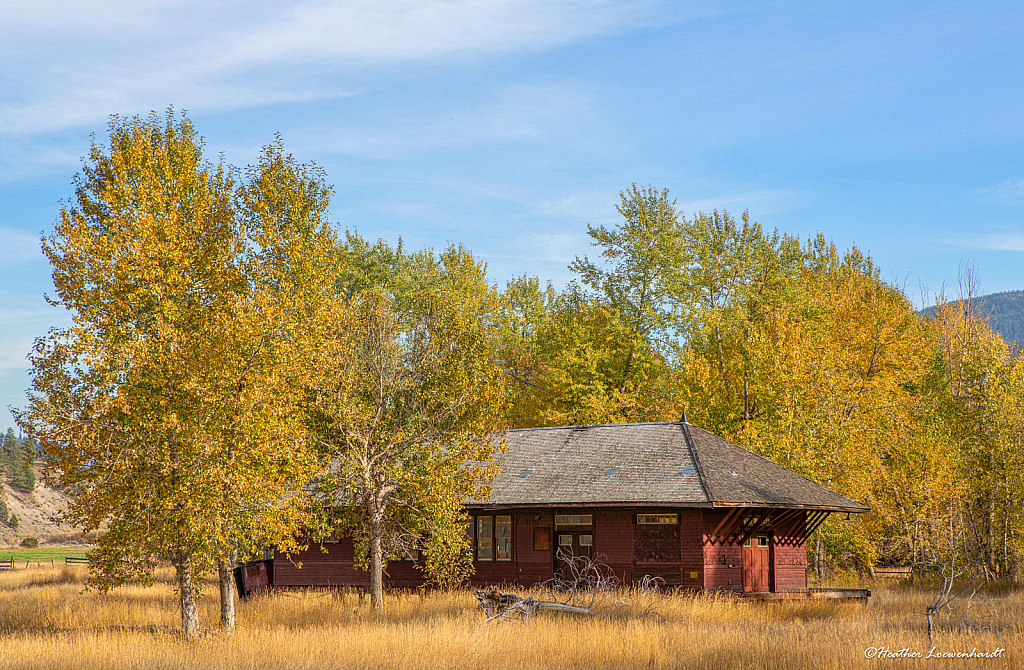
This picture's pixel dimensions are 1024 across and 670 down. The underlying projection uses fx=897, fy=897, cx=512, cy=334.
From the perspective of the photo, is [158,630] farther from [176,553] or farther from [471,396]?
[471,396]

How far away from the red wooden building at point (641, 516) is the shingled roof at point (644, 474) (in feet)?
0.17

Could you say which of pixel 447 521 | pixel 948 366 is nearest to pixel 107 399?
pixel 447 521

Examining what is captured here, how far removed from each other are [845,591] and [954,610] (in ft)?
13.7

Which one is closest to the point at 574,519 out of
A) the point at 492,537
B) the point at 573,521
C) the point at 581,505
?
the point at 573,521

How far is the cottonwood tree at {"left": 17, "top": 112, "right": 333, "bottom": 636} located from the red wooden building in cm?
1024

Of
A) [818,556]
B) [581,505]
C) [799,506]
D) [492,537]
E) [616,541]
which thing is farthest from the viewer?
[818,556]

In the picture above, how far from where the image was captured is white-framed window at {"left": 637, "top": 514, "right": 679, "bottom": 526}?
2697cm

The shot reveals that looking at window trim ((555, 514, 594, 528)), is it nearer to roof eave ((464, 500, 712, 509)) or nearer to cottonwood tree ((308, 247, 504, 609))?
roof eave ((464, 500, 712, 509))

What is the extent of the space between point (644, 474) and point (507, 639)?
1174cm

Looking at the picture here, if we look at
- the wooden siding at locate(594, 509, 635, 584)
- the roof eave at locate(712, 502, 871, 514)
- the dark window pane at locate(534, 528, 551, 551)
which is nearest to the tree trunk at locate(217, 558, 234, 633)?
the dark window pane at locate(534, 528, 551, 551)

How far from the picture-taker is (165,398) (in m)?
17.6

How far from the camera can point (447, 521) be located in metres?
22.3

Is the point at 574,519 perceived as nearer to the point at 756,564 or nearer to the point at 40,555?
the point at 756,564

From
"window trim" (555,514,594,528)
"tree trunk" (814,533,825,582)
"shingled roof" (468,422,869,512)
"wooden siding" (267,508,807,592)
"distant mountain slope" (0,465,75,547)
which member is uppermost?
"shingled roof" (468,422,869,512)
